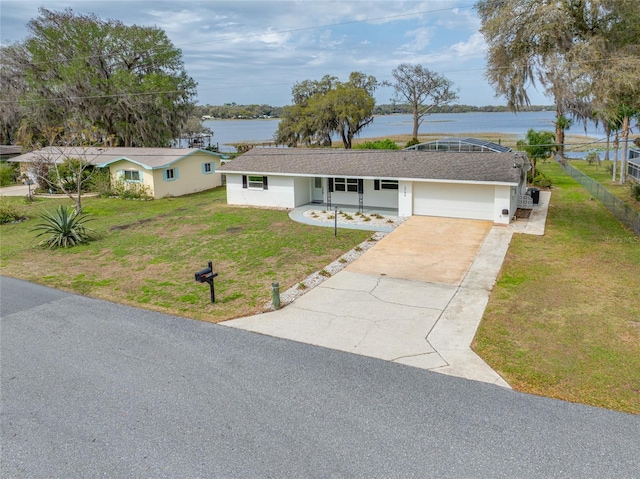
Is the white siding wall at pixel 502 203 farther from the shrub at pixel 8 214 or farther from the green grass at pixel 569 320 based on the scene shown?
the shrub at pixel 8 214

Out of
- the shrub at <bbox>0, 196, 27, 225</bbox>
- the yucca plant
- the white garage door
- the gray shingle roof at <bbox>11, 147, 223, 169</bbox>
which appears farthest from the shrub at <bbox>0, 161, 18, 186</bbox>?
the white garage door

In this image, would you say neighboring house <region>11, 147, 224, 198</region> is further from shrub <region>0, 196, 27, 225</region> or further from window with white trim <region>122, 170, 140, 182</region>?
shrub <region>0, 196, 27, 225</region>

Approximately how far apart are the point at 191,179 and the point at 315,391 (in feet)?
82.7

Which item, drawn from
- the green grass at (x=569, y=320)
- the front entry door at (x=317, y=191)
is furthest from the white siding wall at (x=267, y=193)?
the green grass at (x=569, y=320)

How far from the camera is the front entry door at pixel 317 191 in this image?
2452 centimetres

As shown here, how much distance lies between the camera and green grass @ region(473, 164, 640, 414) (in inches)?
286

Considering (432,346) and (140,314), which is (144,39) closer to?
(140,314)

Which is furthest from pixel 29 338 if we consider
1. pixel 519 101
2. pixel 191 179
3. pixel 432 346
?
pixel 519 101

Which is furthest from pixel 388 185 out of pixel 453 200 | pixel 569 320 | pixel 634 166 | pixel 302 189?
pixel 634 166

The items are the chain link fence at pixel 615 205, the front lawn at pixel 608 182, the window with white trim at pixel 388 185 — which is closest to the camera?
the chain link fence at pixel 615 205

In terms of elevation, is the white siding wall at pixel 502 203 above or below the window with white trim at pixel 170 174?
below

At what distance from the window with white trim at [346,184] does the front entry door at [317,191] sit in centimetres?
118

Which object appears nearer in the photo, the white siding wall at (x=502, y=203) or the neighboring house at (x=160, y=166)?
the white siding wall at (x=502, y=203)

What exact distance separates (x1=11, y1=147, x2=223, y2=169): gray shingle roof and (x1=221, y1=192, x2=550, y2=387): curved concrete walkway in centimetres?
1736
